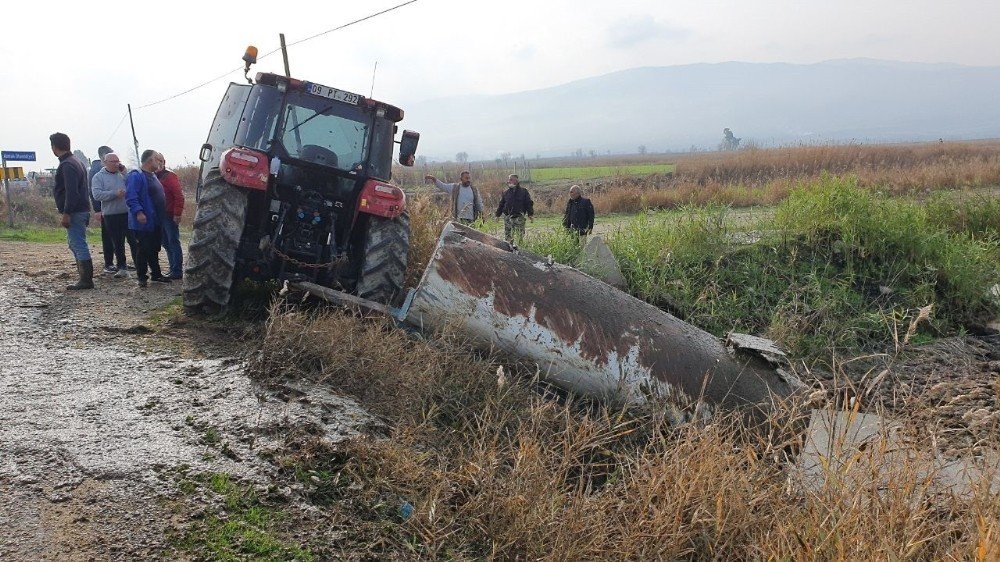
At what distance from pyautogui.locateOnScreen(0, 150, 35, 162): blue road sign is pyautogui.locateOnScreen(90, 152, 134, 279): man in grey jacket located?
7.70 metres

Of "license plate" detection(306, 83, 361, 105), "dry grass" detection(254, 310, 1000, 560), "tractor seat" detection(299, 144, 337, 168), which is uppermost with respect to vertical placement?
"license plate" detection(306, 83, 361, 105)

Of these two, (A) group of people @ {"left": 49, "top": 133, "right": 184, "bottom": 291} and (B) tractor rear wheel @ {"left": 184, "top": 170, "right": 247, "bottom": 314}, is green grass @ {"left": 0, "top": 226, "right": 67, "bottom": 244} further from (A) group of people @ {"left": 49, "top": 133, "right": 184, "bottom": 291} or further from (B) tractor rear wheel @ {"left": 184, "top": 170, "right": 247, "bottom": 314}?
(B) tractor rear wheel @ {"left": 184, "top": 170, "right": 247, "bottom": 314}

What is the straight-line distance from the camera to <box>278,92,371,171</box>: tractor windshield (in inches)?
258

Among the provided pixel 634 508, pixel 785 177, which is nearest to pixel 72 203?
pixel 634 508

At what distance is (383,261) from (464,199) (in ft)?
14.9

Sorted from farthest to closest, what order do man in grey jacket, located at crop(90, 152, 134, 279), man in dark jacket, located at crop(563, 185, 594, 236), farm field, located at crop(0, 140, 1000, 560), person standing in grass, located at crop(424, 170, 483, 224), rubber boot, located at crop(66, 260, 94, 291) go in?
person standing in grass, located at crop(424, 170, 483, 224)
man in dark jacket, located at crop(563, 185, 594, 236)
man in grey jacket, located at crop(90, 152, 134, 279)
rubber boot, located at crop(66, 260, 94, 291)
farm field, located at crop(0, 140, 1000, 560)

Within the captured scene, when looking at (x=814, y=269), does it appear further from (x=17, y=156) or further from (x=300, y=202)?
(x=17, y=156)

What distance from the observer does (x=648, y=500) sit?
314 cm

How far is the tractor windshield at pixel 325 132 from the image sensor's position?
6.55 m

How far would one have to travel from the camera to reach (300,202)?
6.29 meters

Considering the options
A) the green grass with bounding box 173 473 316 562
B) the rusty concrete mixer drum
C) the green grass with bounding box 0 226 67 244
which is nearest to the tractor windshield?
the rusty concrete mixer drum

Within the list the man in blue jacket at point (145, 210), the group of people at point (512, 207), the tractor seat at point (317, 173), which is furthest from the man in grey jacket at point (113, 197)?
the group of people at point (512, 207)

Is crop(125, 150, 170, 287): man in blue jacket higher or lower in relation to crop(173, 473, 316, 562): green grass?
higher

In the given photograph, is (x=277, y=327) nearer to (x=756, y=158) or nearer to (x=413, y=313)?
(x=413, y=313)
